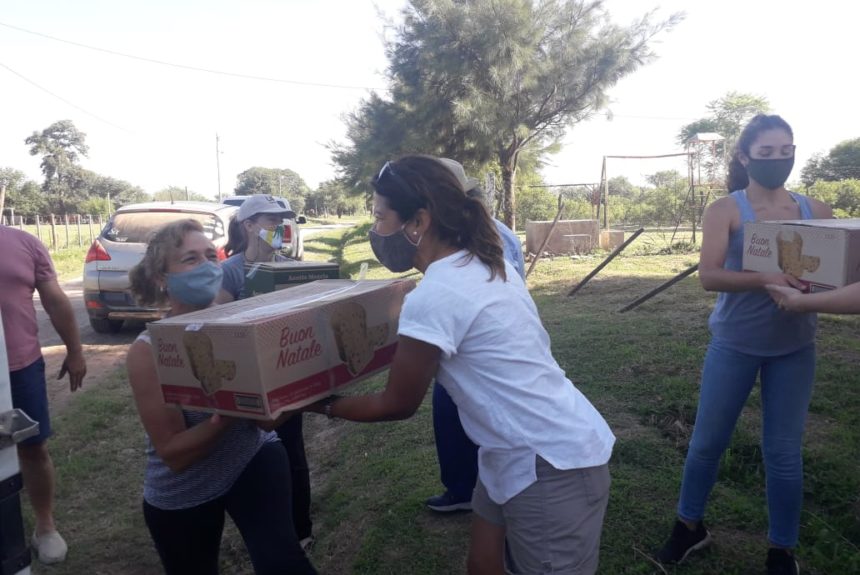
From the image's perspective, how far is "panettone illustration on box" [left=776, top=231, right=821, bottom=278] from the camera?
7.76ft

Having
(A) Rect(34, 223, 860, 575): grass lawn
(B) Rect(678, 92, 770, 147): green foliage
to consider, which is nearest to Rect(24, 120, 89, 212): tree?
(B) Rect(678, 92, 770, 147): green foliage

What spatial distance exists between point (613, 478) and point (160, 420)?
2.50 meters

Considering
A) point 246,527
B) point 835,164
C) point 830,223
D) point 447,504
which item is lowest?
point 447,504

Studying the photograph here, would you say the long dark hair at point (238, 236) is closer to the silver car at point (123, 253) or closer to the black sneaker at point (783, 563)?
the black sneaker at point (783, 563)

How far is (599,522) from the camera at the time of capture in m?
1.73

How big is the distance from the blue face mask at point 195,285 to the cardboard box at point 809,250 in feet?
6.49

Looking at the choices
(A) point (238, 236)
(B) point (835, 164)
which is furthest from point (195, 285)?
(B) point (835, 164)

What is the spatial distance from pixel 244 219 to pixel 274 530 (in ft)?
6.91

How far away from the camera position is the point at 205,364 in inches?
69.9

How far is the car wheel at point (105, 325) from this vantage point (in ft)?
29.1

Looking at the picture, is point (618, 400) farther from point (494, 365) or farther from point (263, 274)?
point (494, 365)

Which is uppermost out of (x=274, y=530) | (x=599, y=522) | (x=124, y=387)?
(x=599, y=522)

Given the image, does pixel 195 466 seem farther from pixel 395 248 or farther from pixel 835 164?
pixel 835 164

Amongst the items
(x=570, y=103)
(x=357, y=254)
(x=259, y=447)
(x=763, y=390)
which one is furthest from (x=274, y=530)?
(x=357, y=254)
